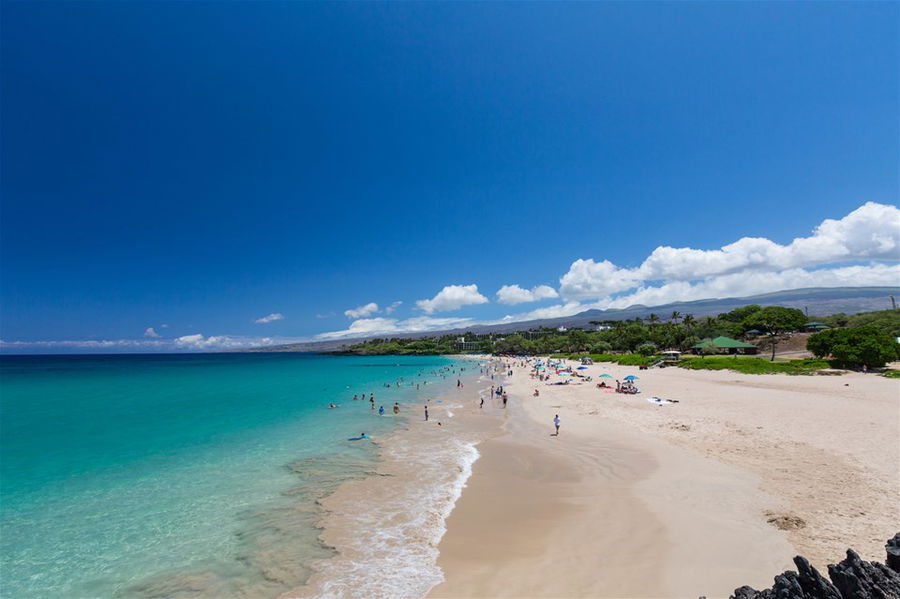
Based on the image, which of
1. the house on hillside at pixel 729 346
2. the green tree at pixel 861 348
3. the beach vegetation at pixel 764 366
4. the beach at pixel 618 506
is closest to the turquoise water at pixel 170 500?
the beach at pixel 618 506

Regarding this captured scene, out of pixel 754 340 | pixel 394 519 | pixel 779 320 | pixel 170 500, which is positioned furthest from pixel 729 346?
pixel 170 500

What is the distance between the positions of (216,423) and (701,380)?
48.8 m

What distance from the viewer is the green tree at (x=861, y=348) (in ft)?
128

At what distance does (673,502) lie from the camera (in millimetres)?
12422

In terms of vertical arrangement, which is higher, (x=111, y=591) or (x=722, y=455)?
(x=111, y=591)

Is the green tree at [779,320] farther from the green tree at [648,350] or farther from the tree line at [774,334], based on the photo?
the green tree at [648,350]

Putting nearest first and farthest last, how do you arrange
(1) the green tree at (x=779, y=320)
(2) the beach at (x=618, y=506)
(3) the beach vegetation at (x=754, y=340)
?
(2) the beach at (x=618, y=506) → (3) the beach vegetation at (x=754, y=340) → (1) the green tree at (x=779, y=320)

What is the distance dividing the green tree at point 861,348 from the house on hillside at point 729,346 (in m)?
25.4

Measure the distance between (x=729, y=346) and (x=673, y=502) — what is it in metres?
73.2

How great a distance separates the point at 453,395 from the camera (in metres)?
47.3

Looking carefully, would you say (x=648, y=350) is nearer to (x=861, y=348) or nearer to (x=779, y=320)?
(x=779, y=320)

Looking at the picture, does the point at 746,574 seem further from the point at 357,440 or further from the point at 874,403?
the point at 874,403

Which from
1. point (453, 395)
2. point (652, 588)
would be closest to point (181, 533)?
point (652, 588)

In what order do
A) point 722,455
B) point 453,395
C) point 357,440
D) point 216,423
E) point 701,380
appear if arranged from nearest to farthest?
point 722,455, point 357,440, point 216,423, point 701,380, point 453,395
